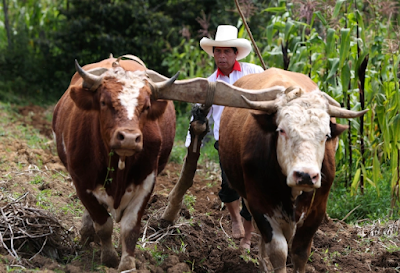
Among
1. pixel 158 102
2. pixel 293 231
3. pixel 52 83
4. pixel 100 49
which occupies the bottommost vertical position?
pixel 52 83

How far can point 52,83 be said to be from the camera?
51.4 feet

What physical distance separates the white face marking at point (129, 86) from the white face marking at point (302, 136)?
112 centimetres

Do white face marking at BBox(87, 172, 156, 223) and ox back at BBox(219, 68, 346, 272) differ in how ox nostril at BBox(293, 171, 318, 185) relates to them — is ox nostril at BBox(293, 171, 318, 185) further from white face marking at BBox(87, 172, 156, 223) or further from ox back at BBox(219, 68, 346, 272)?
white face marking at BBox(87, 172, 156, 223)

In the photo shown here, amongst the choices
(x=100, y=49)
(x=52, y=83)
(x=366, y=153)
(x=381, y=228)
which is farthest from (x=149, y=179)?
(x=52, y=83)

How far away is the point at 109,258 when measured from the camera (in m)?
4.91

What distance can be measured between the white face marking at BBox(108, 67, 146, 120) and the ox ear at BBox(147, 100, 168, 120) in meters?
0.23

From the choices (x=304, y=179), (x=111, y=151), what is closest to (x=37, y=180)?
(x=111, y=151)

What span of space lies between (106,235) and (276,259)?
1511 millimetres

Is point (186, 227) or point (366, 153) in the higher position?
point (366, 153)

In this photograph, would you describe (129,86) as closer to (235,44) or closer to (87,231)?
(87,231)

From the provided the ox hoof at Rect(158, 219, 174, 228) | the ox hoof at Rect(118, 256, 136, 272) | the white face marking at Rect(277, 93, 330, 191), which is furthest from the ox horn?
the ox hoof at Rect(158, 219, 174, 228)

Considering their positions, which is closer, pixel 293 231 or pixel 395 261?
pixel 293 231

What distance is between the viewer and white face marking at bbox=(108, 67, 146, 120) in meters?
4.18

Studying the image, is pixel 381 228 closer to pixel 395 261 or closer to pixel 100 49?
pixel 395 261
